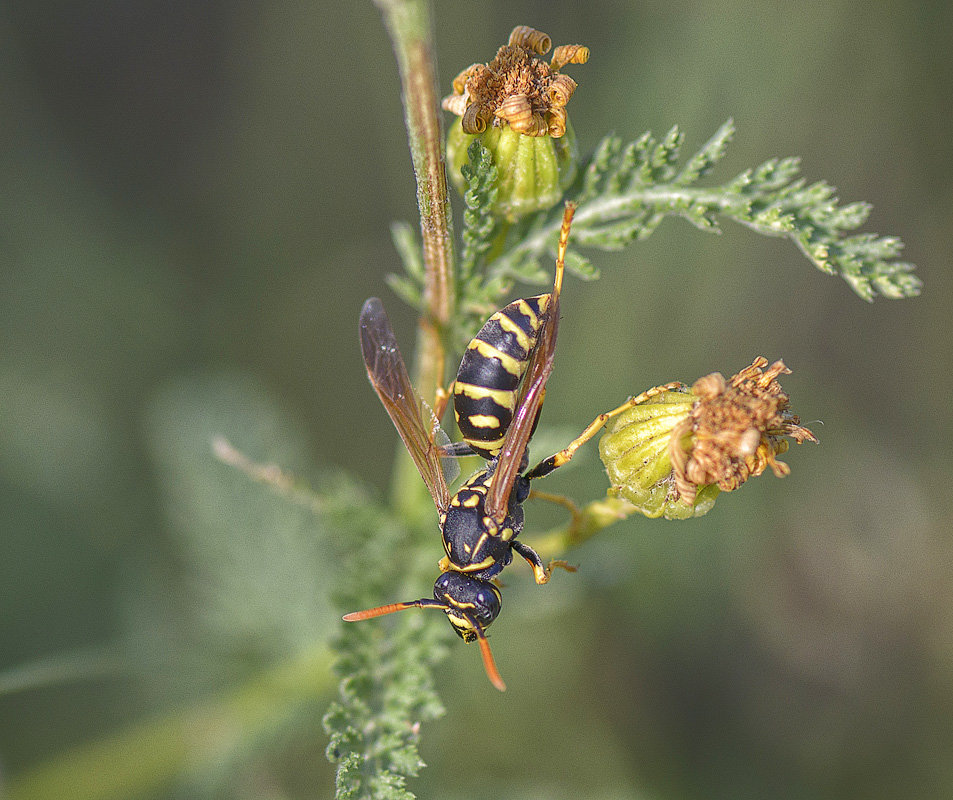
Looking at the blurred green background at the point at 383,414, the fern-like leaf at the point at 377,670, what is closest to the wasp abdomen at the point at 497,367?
the fern-like leaf at the point at 377,670

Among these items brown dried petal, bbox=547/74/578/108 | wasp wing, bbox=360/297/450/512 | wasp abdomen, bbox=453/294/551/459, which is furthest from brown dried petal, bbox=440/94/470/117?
wasp wing, bbox=360/297/450/512

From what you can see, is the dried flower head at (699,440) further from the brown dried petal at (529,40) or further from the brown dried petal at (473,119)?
the brown dried petal at (529,40)

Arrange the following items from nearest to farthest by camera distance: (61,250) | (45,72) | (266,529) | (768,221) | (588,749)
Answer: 1. (768,221)
2. (266,529)
3. (588,749)
4. (61,250)
5. (45,72)

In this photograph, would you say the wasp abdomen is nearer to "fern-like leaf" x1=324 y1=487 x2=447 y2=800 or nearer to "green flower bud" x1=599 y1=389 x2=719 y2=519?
"green flower bud" x1=599 y1=389 x2=719 y2=519

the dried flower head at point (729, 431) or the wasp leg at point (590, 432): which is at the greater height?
the wasp leg at point (590, 432)

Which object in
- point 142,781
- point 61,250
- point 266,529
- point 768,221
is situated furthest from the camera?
point 61,250

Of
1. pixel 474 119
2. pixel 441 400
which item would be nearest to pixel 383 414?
pixel 441 400

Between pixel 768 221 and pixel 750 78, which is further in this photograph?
pixel 750 78

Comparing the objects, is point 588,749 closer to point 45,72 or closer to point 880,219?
point 880,219

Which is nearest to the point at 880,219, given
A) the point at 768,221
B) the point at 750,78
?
the point at 750,78
